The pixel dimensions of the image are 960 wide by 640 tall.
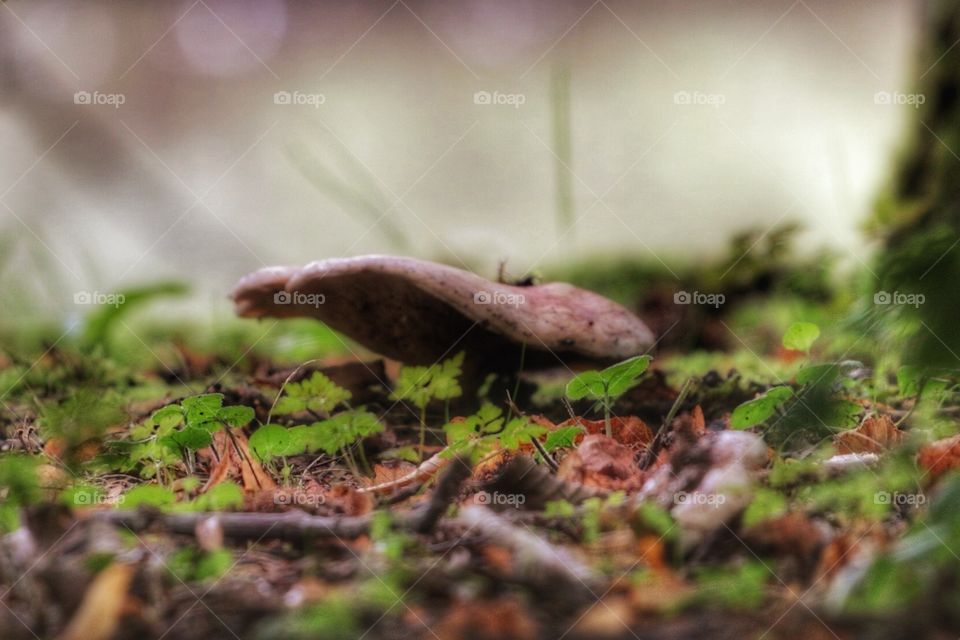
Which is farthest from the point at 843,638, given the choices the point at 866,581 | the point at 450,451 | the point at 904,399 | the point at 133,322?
the point at 133,322

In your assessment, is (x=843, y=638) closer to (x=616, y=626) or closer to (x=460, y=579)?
(x=616, y=626)

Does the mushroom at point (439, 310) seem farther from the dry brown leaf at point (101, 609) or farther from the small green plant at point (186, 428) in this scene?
the dry brown leaf at point (101, 609)

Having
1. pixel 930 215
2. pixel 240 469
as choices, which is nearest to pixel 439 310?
pixel 240 469

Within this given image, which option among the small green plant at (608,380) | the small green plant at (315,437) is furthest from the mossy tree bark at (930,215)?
the small green plant at (315,437)

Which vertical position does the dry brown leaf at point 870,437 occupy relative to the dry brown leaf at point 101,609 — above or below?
below

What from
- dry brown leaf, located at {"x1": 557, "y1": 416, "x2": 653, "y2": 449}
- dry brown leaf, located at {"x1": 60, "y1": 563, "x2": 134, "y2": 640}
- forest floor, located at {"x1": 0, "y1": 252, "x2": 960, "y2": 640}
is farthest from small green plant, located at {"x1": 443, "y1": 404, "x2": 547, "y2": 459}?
dry brown leaf, located at {"x1": 60, "y1": 563, "x2": 134, "y2": 640}

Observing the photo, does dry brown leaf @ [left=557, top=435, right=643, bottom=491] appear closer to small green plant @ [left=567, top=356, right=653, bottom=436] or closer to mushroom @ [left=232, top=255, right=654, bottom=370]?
small green plant @ [left=567, top=356, right=653, bottom=436]
